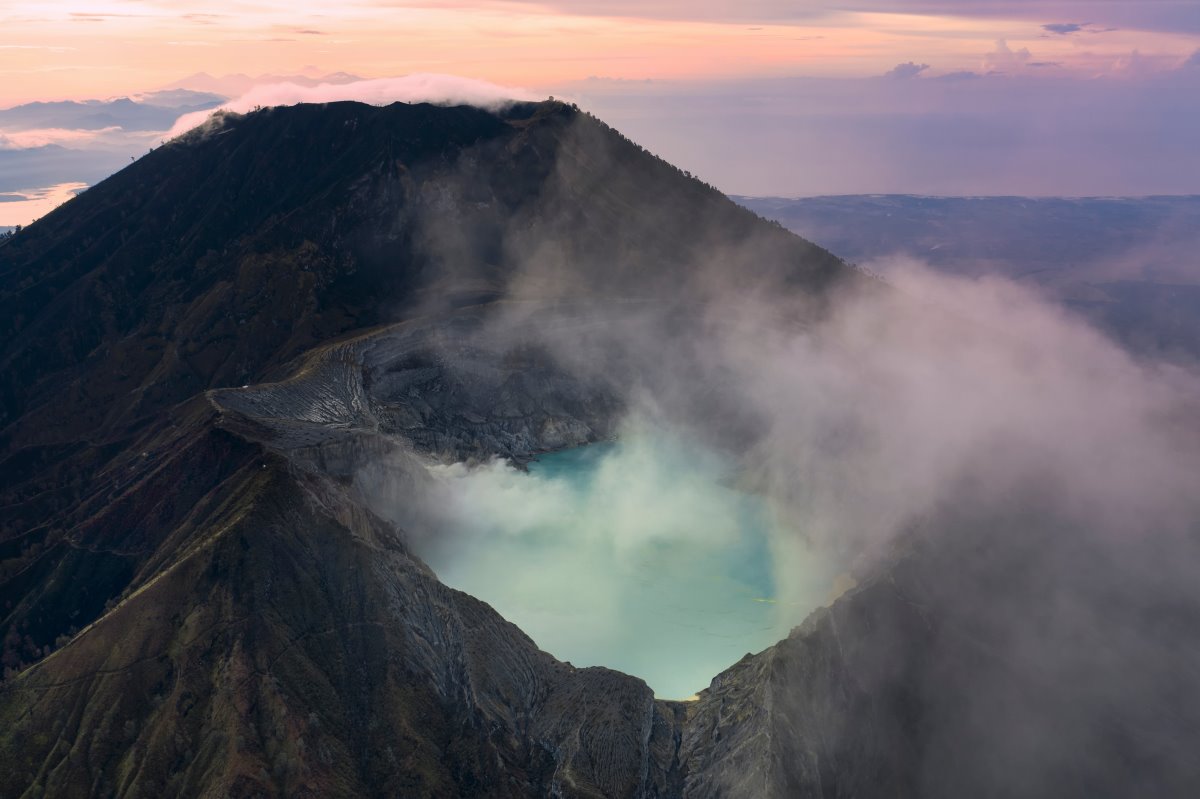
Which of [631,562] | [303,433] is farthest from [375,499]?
[631,562]

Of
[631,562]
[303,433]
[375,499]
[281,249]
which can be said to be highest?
[281,249]

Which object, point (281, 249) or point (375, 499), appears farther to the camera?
point (281, 249)

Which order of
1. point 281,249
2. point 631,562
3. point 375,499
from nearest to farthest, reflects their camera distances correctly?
1. point 375,499
2. point 631,562
3. point 281,249

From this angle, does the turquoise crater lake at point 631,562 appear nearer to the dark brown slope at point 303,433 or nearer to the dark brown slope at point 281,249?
the dark brown slope at point 303,433

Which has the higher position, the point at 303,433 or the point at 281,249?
the point at 281,249

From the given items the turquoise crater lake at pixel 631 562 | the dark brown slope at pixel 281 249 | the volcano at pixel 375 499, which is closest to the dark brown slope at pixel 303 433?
the volcano at pixel 375 499

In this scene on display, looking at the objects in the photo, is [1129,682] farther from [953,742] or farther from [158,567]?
[158,567]

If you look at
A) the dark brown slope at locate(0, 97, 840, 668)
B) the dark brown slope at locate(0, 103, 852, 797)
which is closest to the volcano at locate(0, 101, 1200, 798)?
the dark brown slope at locate(0, 103, 852, 797)

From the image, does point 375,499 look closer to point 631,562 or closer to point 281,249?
point 631,562

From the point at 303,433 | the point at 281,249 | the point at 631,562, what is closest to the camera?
the point at 303,433
